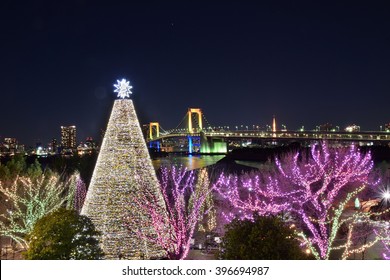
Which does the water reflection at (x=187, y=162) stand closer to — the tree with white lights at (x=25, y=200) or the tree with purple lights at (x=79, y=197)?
the tree with purple lights at (x=79, y=197)

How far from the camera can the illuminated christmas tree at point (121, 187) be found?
680 centimetres

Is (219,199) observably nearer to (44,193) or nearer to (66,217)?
(44,193)

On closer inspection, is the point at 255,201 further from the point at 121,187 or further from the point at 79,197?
the point at 79,197

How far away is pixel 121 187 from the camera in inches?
273

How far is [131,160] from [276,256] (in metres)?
3.20

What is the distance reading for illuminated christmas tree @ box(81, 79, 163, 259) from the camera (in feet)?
22.3

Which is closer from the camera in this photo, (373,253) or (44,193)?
(373,253)

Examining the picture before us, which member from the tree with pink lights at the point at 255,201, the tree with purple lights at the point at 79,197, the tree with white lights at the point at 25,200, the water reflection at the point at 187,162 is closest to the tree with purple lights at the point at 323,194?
the tree with pink lights at the point at 255,201

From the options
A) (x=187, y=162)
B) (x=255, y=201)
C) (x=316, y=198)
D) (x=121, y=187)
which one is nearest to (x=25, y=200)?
(x=121, y=187)

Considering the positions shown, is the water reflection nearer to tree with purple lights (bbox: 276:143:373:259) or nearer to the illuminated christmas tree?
tree with purple lights (bbox: 276:143:373:259)

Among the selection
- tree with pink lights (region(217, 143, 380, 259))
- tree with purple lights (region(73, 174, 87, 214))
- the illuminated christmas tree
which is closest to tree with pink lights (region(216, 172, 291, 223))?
tree with pink lights (region(217, 143, 380, 259))

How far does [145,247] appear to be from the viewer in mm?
6902

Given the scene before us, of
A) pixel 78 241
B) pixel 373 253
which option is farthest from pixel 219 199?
pixel 78 241

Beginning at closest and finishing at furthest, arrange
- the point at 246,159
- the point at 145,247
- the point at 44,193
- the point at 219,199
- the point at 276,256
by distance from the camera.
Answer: the point at 276,256, the point at 145,247, the point at 44,193, the point at 219,199, the point at 246,159
